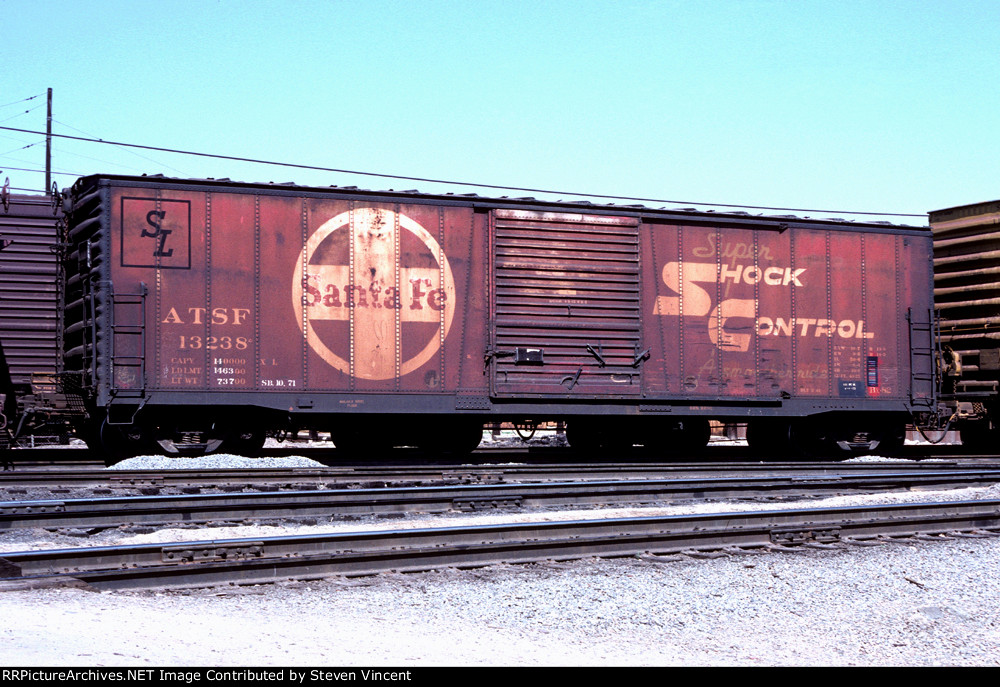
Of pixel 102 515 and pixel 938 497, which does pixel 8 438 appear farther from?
pixel 938 497

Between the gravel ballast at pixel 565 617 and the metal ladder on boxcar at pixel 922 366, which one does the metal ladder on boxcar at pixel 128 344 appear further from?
the metal ladder on boxcar at pixel 922 366

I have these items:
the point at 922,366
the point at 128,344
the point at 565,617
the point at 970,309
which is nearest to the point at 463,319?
the point at 128,344

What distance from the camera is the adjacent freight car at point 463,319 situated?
13289mm

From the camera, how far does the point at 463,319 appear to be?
14344 millimetres

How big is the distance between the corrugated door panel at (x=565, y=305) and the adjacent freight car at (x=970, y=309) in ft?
20.5

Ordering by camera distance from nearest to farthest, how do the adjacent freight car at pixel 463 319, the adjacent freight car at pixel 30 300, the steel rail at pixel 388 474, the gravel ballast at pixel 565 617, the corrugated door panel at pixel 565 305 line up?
the gravel ballast at pixel 565 617 < the steel rail at pixel 388 474 < the adjacent freight car at pixel 463 319 < the corrugated door panel at pixel 565 305 < the adjacent freight car at pixel 30 300

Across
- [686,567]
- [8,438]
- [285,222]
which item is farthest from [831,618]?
[8,438]

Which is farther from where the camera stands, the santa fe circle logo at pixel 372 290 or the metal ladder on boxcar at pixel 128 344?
the santa fe circle logo at pixel 372 290

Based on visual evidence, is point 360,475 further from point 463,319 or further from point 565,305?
point 565,305

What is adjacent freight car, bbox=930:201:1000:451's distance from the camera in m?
17.2

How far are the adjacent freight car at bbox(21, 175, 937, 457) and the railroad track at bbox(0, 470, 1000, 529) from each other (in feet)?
12.2

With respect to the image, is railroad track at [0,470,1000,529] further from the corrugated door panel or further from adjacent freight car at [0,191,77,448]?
adjacent freight car at [0,191,77,448]

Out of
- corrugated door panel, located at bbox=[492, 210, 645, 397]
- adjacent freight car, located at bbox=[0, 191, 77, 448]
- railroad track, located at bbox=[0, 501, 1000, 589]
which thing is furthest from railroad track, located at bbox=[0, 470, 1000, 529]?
adjacent freight car, located at bbox=[0, 191, 77, 448]

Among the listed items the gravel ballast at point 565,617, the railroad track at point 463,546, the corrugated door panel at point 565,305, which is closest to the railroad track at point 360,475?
the corrugated door panel at point 565,305
